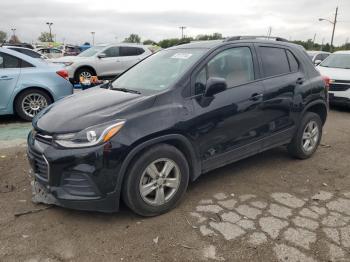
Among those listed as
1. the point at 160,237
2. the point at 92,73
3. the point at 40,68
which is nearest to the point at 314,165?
the point at 160,237

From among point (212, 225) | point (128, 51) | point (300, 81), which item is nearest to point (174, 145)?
point (212, 225)

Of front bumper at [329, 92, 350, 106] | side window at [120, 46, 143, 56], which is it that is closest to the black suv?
front bumper at [329, 92, 350, 106]

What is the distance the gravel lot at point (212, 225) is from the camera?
299 cm

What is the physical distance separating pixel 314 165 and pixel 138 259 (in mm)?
3173

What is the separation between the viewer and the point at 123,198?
334 centimetres

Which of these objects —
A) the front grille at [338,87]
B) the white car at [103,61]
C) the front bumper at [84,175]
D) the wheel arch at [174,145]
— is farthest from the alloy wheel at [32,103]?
the front grille at [338,87]

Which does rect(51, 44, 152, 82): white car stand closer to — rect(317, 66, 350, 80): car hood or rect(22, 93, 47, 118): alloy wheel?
rect(22, 93, 47, 118): alloy wheel

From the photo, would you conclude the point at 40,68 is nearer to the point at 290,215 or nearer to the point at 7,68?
the point at 7,68

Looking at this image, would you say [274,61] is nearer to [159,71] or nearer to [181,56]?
[181,56]

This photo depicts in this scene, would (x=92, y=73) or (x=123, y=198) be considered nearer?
(x=123, y=198)

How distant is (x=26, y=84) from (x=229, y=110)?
487 cm

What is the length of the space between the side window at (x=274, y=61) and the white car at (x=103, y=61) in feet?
30.8

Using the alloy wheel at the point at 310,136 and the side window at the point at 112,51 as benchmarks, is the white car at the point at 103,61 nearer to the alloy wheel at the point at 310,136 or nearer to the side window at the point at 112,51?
the side window at the point at 112,51

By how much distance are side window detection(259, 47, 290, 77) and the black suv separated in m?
0.02
